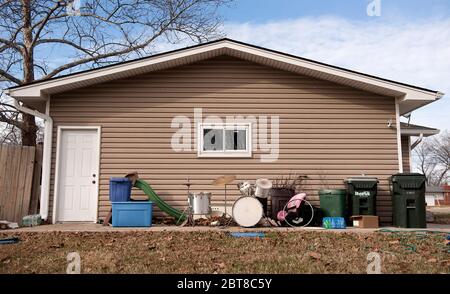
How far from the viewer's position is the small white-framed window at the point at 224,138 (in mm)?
9586

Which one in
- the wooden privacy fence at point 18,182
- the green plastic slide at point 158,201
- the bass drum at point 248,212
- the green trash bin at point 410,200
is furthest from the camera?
the wooden privacy fence at point 18,182

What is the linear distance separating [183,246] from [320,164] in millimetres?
4835

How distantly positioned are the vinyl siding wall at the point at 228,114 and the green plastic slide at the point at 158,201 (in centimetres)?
33

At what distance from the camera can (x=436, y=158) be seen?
6103 centimetres

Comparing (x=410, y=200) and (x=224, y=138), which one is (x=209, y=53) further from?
(x=410, y=200)

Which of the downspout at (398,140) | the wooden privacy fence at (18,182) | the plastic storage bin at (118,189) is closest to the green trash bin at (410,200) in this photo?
the downspout at (398,140)

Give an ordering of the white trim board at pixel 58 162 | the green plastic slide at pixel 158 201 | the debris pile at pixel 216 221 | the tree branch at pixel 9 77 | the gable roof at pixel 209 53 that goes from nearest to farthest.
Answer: the debris pile at pixel 216 221 < the green plastic slide at pixel 158 201 < the gable roof at pixel 209 53 < the white trim board at pixel 58 162 < the tree branch at pixel 9 77

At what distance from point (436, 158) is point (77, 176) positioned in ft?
207

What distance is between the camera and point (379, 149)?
31.5 ft

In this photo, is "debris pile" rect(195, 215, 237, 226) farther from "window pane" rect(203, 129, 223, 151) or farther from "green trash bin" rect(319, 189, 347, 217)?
"green trash bin" rect(319, 189, 347, 217)

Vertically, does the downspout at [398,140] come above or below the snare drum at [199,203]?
above

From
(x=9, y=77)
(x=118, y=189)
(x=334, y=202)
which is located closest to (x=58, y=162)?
(x=118, y=189)

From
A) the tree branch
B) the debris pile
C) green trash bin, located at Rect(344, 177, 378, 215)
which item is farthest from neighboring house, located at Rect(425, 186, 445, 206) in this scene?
the tree branch

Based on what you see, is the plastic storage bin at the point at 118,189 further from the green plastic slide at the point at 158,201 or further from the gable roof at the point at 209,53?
the gable roof at the point at 209,53
